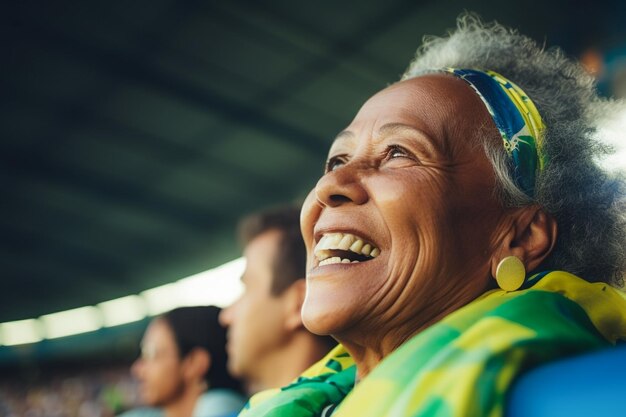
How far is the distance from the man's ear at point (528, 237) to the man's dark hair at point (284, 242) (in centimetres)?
98

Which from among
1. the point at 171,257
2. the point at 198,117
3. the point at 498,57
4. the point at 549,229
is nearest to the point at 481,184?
the point at 549,229

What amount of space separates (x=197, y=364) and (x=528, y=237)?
1.85 metres

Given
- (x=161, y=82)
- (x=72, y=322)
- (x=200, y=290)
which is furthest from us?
(x=72, y=322)

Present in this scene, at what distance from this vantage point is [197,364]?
2809mm

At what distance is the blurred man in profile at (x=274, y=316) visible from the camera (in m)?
2.09

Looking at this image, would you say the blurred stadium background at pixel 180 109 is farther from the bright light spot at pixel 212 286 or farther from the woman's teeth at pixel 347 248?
the woman's teeth at pixel 347 248

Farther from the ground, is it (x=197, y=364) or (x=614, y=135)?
(x=614, y=135)

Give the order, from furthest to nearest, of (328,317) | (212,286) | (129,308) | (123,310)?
(123,310) < (129,308) < (212,286) < (328,317)

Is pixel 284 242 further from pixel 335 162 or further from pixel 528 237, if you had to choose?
pixel 528 237

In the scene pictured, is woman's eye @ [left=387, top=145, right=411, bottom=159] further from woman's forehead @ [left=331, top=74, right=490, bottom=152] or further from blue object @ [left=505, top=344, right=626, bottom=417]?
blue object @ [left=505, top=344, right=626, bottom=417]

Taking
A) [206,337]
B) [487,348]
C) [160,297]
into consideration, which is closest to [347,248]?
[487,348]

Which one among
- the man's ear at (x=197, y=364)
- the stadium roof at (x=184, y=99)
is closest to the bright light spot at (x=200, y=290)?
the stadium roof at (x=184, y=99)

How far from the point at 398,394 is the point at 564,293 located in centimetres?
37

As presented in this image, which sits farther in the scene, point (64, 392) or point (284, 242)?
point (64, 392)
